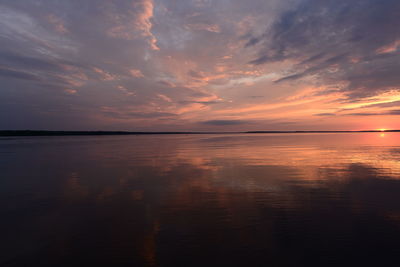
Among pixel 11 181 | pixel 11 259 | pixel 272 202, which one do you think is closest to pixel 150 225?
pixel 11 259

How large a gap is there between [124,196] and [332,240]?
11006 millimetres

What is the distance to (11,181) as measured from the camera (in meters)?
17.6

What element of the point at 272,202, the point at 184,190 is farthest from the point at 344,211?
the point at 184,190

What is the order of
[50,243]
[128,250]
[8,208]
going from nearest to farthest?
[128,250] → [50,243] → [8,208]

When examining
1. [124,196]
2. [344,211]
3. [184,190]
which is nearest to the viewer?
[344,211]

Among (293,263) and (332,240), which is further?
(332,240)

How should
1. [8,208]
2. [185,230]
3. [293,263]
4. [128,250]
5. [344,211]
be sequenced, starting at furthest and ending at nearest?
1. [8,208]
2. [344,211]
3. [185,230]
4. [128,250]
5. [293,263]

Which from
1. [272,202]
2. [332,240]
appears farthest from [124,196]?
[332,240]

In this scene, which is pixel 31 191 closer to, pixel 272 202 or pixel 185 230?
pixel 185 230

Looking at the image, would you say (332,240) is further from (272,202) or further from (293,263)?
(272,202)

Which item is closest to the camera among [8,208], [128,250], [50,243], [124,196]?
[128,250]

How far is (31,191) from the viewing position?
14836 millimetres

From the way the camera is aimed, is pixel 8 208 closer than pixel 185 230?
No

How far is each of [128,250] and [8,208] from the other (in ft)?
28.9
